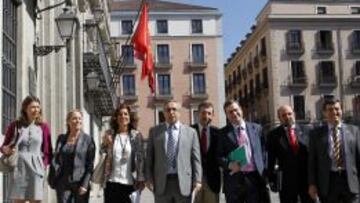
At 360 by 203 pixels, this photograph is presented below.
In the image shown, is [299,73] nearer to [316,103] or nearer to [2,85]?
[316,103]

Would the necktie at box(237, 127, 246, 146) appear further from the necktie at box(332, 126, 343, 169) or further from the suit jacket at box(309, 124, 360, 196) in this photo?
the necktie at box(332, 126, 343, 169)

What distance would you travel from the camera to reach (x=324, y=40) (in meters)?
64.1

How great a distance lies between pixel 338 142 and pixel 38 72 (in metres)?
9.02

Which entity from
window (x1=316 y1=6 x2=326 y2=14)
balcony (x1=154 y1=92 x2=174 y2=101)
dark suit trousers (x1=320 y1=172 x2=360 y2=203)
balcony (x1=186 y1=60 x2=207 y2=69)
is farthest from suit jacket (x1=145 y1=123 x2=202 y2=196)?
window (x1=316 y1=6 x2=326 y2=14)

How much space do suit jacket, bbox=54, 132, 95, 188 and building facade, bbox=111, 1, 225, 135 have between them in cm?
5494

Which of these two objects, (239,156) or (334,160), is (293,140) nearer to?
(334,160)

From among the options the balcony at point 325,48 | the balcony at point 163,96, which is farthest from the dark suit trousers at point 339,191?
the balcony at point 163,96

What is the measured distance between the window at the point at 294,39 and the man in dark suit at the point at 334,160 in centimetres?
5547

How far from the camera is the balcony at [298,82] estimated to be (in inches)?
2434

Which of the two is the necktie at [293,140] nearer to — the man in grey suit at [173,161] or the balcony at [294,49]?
the man in grey suit at [173,161]

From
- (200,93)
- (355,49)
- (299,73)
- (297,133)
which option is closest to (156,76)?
(200,93)

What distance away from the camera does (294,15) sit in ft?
207

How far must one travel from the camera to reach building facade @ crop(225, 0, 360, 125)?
203 feet

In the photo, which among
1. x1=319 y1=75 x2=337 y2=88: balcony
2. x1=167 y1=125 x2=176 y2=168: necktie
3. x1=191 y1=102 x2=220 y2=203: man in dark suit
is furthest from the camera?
x1=319 y1=75 x2=337 y2=88: balcony
